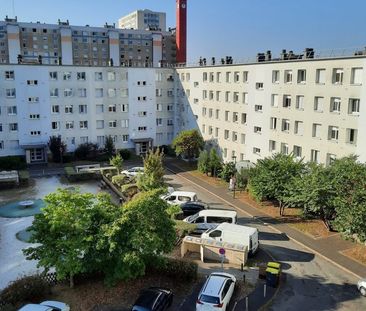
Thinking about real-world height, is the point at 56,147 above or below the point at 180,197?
above

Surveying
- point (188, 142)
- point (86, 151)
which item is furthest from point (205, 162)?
point (86, 151)

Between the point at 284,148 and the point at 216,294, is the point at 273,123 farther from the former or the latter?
the point at 216,294

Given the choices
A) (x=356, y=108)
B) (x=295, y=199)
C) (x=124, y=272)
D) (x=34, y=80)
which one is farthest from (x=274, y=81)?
(x=34, y=80)

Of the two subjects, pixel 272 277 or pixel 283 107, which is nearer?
pixel 272 277

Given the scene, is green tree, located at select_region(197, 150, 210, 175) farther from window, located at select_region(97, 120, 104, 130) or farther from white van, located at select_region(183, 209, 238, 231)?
white van, located at select_region(183, 209, 238, 231)

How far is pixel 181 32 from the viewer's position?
67000 millimetres

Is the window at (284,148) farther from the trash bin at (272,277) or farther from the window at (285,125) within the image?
the trash bin at (272,277)

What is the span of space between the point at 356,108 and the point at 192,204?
15.7 metres

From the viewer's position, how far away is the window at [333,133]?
3307 cm

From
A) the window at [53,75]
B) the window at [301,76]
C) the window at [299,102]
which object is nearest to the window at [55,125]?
the window at [53,75]

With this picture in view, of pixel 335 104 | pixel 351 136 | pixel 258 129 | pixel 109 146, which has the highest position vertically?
pixel 335 104

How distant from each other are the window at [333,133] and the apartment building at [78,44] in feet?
197

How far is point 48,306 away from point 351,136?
26.4 m

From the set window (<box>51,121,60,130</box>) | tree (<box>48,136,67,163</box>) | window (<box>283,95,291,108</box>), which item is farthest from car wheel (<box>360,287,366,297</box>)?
window (<box>51,121,60,130</box>)
